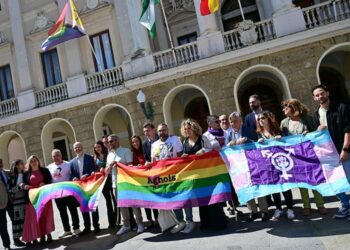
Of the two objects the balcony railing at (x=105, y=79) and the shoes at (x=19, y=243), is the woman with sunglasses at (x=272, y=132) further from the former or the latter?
the balcony railing at (x=105, y=79)

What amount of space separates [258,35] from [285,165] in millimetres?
9125

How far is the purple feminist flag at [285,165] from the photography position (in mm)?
5594

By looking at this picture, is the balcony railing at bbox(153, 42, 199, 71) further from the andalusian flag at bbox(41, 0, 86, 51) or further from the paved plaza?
the paved plaza

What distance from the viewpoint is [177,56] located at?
14.7 m

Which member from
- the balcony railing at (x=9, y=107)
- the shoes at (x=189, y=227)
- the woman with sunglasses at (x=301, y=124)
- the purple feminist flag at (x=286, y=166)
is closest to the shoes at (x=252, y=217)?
the purple feminist flag at (x=286, y=166)

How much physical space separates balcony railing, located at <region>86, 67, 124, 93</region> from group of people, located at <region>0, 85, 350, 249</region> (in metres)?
8.74

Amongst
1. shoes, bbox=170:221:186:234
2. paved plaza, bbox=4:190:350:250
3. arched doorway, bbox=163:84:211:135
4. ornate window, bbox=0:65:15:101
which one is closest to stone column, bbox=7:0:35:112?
ornate window, bbox=0:65:15:101

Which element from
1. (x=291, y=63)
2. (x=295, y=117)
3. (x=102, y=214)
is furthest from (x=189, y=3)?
(x=295, y=117)

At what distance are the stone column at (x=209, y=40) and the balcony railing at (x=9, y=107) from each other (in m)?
9.95

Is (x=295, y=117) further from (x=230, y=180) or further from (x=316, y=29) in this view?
(x=316, y=29)

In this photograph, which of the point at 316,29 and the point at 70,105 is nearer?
the point at 316,29

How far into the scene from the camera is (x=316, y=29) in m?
→ 12.7

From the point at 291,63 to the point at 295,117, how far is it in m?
8.13

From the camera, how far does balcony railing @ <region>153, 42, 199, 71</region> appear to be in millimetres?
14461
